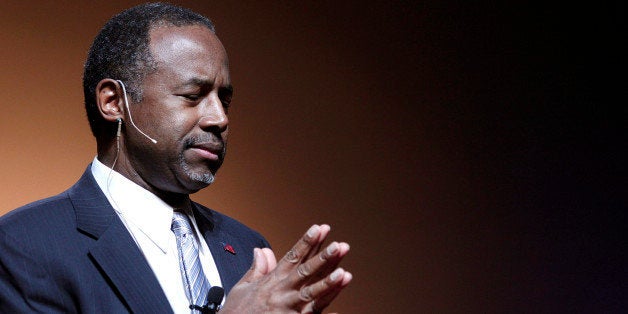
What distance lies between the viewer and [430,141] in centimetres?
319

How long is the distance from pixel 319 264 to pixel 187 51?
736 mm

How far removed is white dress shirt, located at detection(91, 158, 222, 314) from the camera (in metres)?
1.79

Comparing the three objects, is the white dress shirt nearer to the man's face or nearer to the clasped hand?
the man's face

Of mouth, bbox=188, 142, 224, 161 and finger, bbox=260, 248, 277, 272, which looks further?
mouth, bbox=188, 142, 224, 161

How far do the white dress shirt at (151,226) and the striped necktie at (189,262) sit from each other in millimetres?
14

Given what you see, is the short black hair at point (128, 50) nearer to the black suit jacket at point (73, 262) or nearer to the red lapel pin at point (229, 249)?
the black suit jacket at point (73, 262)

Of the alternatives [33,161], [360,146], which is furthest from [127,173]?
[360,146]

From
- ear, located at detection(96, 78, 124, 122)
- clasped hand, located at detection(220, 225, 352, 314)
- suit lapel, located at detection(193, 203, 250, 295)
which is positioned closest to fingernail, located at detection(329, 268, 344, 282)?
clasped hand, located at detection(220, 225, 352, 314)

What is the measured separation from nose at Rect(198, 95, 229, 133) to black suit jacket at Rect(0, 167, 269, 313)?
0.30m

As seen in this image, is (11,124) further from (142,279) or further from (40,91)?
(142,279)

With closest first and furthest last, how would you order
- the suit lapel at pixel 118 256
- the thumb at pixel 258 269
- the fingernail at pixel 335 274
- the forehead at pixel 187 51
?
the fingernail at pixel 335 274, the thumb at pixel 258 269, the suit lapel at pixel 118 256, the forehead at pixel 187 51

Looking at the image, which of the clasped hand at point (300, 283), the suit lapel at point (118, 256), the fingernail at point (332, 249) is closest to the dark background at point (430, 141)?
the suit lapel at point (118, 256)

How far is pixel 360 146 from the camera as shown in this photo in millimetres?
3061

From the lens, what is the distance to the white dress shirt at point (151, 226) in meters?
1.79
